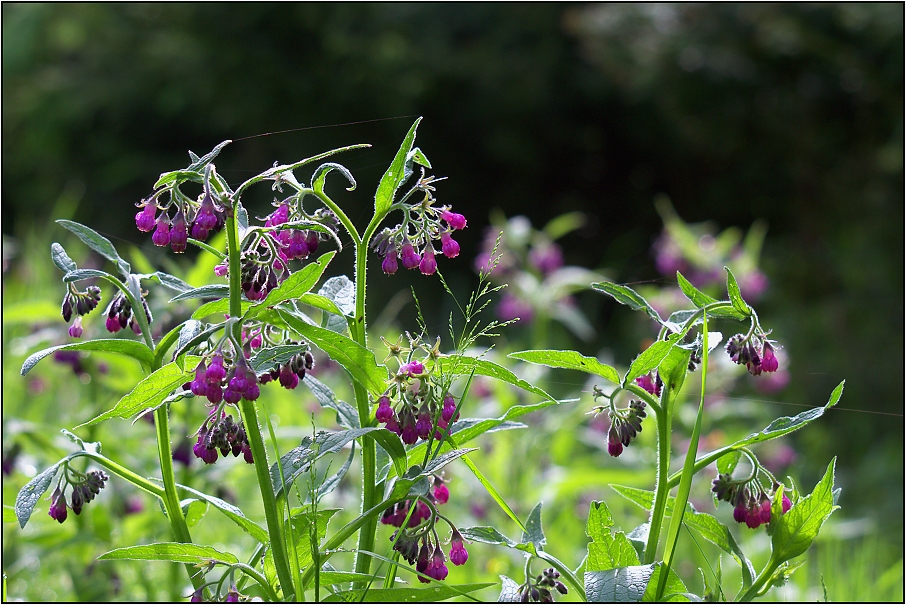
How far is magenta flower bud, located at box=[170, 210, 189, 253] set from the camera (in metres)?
0.76

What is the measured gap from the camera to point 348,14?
6.77 m

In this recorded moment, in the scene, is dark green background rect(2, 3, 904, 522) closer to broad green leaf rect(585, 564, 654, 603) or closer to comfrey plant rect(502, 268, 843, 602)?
comfrey plant rect(502, 268, 843, 602)

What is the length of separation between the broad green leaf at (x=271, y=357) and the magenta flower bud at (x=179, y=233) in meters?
0.12

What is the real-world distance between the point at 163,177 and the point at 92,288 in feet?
0.87

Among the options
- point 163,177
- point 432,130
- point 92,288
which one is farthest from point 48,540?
point 432,130

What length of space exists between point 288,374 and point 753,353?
1.53 ft

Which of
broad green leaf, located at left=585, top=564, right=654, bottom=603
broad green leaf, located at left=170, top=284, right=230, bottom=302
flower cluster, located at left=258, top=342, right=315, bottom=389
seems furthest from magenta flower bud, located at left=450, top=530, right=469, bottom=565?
broad green leaf, located at left=170, top=284, right=230, bottom=302

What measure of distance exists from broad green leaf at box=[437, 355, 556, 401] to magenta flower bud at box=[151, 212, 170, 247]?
0.91 feet

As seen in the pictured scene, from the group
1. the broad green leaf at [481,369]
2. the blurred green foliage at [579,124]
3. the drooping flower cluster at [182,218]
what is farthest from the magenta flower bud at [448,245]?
the blurred green foliage at [579,124]

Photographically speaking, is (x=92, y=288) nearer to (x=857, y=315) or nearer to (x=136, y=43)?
(x=857, y=315)

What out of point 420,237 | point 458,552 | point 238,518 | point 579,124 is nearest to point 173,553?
point 238,518

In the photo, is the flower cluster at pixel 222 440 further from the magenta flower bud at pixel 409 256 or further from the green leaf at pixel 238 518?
the magenta flower bud at pixel 409 256

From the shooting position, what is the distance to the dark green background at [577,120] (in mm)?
5637

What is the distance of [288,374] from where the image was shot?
2.60 feet
